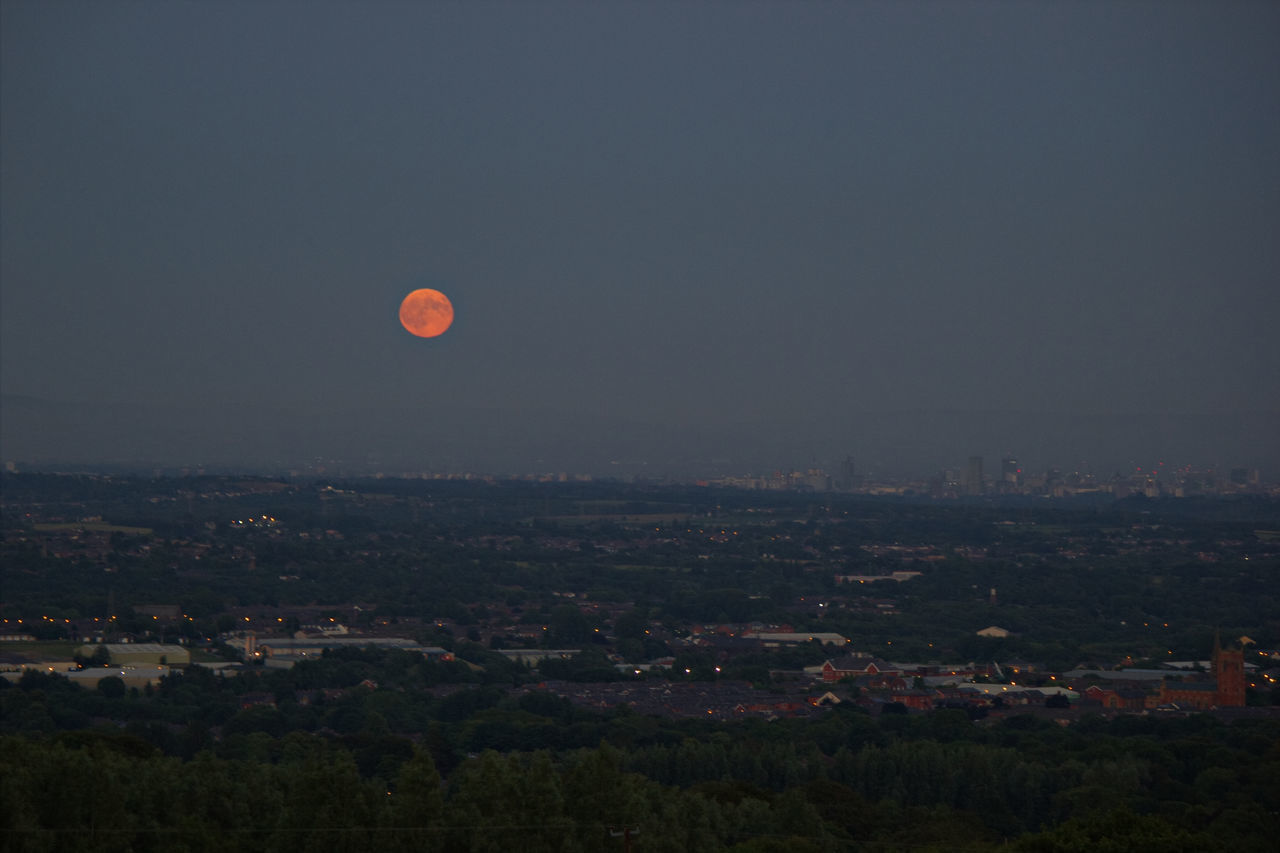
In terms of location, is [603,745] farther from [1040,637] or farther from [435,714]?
[1040,637]

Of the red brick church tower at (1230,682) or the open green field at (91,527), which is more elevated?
the open green field at (91,527)

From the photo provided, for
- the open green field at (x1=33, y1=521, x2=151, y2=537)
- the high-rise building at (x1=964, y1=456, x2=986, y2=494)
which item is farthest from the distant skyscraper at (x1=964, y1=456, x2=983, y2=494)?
the open green field at (x1=33, y1=521, x2=151, y2=537)

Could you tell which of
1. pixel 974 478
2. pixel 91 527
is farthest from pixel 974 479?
pixel 91 527

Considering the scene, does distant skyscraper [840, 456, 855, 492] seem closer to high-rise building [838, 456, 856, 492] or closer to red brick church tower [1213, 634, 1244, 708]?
high-rise building [838, 456, 856, 492]

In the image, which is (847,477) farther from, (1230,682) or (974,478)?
(1230,682)

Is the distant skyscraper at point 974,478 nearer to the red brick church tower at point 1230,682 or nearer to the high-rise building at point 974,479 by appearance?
the high-rise building at point 974,479

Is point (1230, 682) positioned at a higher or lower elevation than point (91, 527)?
lower

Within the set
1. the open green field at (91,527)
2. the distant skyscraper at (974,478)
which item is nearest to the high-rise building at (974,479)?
the distant skyscraper at (974,478)
